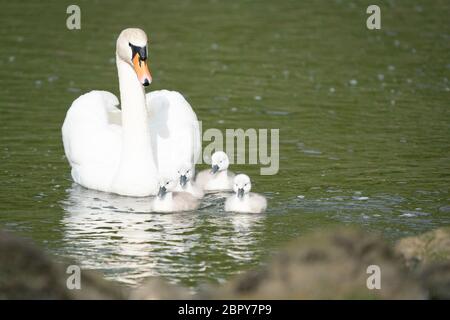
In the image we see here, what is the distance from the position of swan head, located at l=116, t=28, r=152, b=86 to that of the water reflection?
1419 millimetres

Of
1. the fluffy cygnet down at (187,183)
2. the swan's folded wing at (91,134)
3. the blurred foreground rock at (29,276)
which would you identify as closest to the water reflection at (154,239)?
the fluffy cygnet down at (187,183)

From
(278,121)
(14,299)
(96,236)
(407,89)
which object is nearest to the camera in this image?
(14,299)

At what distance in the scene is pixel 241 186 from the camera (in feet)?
40.6

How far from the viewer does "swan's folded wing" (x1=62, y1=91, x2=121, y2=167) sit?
13672 mm

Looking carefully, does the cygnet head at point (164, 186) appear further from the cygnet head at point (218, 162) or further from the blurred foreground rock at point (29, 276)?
the blurred foreground rock at point (29, 276)

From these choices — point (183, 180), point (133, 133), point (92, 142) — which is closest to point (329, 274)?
point (183, 180)

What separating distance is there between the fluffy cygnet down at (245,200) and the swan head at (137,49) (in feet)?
5.17

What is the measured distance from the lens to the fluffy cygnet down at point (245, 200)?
486 inches

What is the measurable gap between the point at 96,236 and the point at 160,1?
1369 cm

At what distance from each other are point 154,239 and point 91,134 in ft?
8.56

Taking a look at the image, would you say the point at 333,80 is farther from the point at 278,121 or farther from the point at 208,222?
the point at 208,222

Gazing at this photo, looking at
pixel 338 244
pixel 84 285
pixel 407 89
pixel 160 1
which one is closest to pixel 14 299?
pixel 84 285
